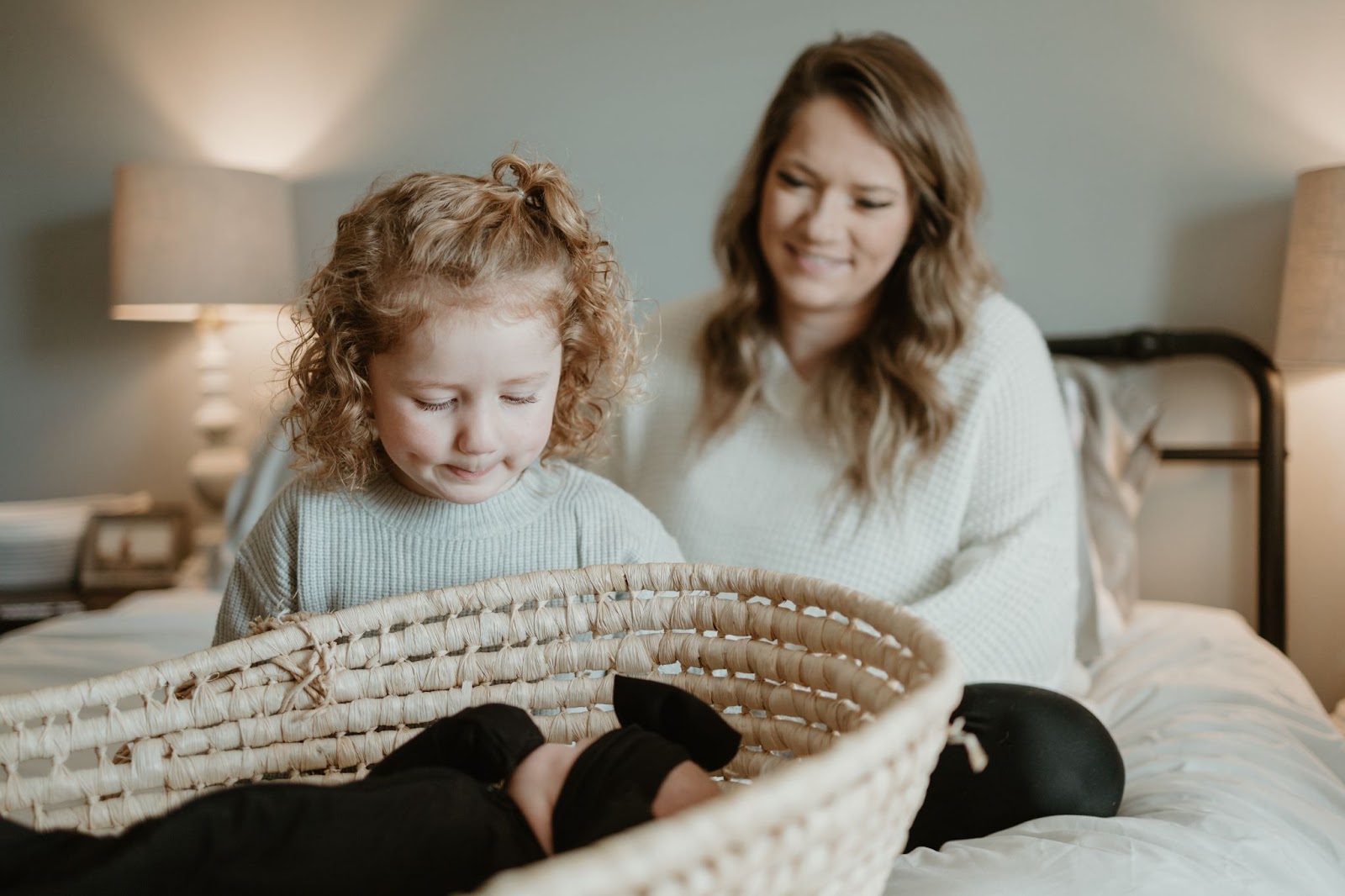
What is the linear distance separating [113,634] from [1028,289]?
168 centimetres

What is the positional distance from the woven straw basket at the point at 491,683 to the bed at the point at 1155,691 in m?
0.19

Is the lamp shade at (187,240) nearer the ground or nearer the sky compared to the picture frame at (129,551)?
nearer the sky

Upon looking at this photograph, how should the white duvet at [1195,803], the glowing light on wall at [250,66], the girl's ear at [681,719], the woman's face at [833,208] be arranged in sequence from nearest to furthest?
the girl's ear at [681,719], the white duvet at [1195,803], the woman's face at [833,208], the glowing light on wall at [250,66]

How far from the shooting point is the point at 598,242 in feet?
3.41

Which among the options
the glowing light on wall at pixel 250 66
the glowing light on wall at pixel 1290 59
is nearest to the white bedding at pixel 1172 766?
the glowing light on wall at pixel 1290 59

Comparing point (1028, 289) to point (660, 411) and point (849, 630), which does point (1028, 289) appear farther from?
point (849, 630)

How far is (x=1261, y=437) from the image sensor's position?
1.92 metres

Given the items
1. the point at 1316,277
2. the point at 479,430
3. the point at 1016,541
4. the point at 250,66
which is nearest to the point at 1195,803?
the point at 1016,541

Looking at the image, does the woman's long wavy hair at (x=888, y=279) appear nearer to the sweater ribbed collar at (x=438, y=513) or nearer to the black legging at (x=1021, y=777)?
the black legging at (x=1021, y=777)

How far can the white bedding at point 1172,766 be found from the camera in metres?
0.91

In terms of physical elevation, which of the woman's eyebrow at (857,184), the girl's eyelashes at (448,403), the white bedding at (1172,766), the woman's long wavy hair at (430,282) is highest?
the woman's eyebrow at (857,184)

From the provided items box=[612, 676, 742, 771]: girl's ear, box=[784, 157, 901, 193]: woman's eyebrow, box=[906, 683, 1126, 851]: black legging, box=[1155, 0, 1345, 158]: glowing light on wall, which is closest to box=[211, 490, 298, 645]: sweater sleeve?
box=[612, 676, 742, 771]: girl's ear

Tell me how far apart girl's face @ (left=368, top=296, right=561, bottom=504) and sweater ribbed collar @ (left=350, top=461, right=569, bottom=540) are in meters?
0.09

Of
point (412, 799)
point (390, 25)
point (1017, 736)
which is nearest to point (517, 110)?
point (390, 25)
